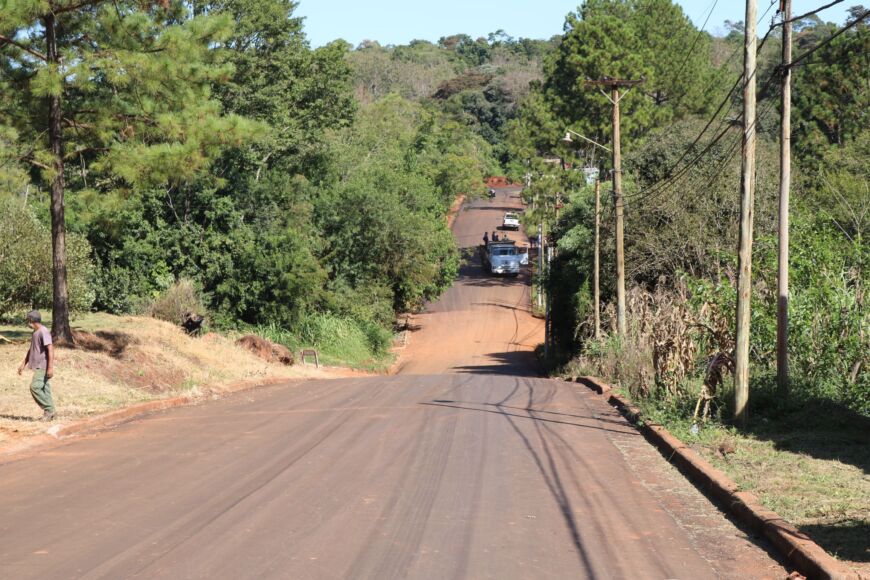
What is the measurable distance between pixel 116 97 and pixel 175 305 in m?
13.4

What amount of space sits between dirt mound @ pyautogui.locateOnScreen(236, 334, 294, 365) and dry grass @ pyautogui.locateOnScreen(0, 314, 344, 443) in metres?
0.52

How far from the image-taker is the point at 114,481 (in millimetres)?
10641

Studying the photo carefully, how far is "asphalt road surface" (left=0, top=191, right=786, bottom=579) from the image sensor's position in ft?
24.8

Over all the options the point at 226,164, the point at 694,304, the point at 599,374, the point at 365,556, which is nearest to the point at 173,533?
the point at 365,556

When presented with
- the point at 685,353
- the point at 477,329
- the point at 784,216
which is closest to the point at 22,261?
the point at 685,353

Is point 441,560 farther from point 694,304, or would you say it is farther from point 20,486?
point 694,304

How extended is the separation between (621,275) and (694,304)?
11446 mm

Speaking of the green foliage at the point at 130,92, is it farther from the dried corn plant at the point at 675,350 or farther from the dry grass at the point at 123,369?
the dried corn plant at the point at 675,350

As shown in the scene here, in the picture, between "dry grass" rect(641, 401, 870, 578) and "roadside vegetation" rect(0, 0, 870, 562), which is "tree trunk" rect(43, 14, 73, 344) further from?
"dry grass" rect(641, 401, 870, 578)

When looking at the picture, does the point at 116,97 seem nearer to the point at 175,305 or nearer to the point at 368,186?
the point at 175,305

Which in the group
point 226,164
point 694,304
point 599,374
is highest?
point 226,164

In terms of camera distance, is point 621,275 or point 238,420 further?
point 621,275

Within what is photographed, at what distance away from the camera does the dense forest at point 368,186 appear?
747 inches

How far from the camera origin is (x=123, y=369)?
21.1 m
